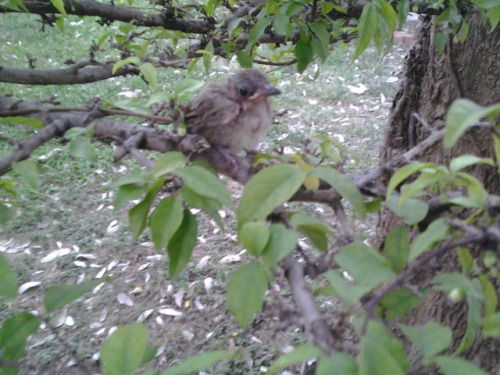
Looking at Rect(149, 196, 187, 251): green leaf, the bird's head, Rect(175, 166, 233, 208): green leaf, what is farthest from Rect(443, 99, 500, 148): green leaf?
the bird's head

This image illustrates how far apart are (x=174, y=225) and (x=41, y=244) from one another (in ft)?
11.5

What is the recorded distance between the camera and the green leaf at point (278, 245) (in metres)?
0.75

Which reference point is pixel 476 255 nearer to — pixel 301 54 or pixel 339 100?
pixel 301 54

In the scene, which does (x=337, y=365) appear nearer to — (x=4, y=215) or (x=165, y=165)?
(x=165, y=165)

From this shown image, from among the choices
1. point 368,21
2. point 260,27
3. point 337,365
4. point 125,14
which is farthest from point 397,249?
point 125,14

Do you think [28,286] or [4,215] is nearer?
[4,215]

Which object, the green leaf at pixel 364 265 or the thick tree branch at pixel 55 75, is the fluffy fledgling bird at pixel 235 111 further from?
the green leaf at pixel 364 265

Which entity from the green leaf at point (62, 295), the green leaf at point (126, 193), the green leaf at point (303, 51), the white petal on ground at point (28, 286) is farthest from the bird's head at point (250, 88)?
the white petal on ground at point (28, 286)

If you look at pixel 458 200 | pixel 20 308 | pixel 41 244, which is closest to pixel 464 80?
pixel 458 200

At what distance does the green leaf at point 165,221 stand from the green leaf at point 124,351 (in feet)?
0.62

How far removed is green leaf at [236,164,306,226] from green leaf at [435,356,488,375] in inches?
12.6

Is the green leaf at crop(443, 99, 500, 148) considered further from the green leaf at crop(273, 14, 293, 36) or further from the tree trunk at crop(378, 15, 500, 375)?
the tree trunk at crop(378, 15, 500, 375)

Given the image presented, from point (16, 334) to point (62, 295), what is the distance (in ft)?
0.34

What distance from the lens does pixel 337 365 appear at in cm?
56
